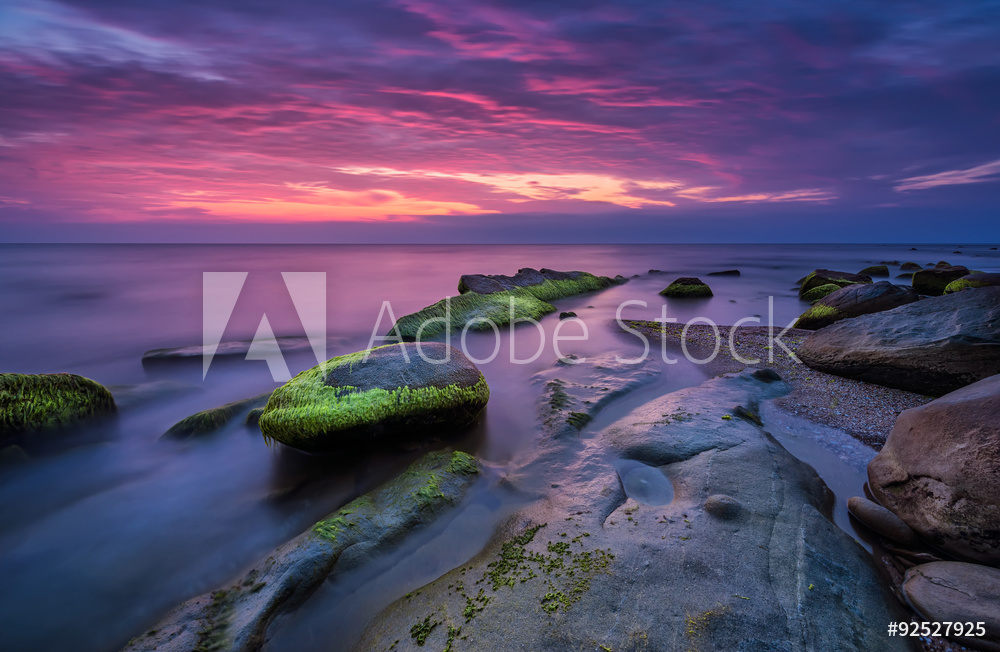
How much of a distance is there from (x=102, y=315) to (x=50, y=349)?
371 cm

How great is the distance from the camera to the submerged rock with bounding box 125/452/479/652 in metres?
2.42

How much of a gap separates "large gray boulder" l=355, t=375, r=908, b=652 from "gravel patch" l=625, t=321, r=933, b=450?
59.1 inches

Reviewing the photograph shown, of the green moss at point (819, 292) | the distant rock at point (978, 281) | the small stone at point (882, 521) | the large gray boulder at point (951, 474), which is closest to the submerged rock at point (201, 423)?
the small stone at point (882, 521)

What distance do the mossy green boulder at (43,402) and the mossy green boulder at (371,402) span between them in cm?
248

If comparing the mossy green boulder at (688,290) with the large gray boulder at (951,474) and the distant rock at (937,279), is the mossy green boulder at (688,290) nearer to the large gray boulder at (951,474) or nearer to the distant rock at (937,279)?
the distant rock at (937,279)

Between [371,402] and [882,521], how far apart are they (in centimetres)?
428

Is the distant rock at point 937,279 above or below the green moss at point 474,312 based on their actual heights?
above

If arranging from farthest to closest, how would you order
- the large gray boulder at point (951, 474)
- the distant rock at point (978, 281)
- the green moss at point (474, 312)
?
the distant rock at point (978, 281) < the green moss at point (474, 312) < the large gray boulder at point (951, 474)

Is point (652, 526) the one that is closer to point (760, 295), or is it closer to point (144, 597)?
point (144, 597)

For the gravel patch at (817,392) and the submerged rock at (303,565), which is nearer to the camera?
the submerged rock at (303,565)

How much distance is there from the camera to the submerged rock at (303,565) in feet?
7.93

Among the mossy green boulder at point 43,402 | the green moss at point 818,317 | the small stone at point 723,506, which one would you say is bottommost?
the small stone at point 723,506

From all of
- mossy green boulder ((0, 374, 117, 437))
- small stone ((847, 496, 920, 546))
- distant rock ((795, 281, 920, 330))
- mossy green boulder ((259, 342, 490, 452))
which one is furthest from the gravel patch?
mossy green boulder ((0, 374, 117, 437))

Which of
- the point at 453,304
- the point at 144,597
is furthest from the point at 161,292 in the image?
the point at 144,597
